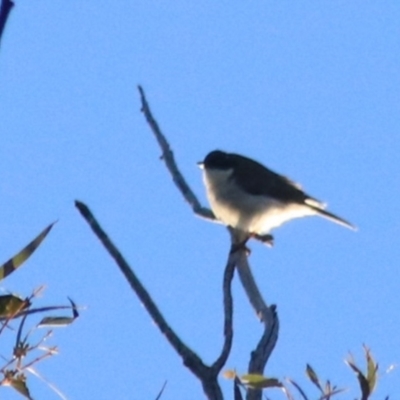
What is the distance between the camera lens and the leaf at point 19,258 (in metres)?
1.15

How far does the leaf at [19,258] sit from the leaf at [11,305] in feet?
0.13

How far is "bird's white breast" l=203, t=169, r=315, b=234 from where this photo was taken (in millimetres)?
6587

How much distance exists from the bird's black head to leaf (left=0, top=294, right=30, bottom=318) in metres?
→ 6.41

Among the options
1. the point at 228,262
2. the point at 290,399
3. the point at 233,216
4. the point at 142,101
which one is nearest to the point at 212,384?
the point at 290,399

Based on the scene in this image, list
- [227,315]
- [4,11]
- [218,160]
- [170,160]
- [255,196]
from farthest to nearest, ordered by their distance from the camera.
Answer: [218,160], [255,196], [170,160], [227,315], [4,11]

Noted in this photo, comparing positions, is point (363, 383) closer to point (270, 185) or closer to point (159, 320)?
point (159, 320)

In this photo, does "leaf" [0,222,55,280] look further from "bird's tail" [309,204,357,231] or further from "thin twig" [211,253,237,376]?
"bird's tail" [309,204,357,231]

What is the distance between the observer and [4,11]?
2.64ft

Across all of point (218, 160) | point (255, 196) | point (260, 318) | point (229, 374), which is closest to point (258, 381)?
point (229, 374)

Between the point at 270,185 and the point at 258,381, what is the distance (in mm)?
5956

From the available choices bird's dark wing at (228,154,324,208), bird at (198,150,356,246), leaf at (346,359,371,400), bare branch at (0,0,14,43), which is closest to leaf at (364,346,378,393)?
leaf at (346,359,371,400)

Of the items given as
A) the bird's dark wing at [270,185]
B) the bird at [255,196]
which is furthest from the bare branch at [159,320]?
the bird's dark wing at [270,185]

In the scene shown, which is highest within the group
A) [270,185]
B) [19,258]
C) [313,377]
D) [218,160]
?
[218,160]

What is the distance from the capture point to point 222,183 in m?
7.20
